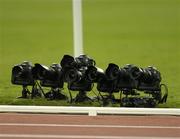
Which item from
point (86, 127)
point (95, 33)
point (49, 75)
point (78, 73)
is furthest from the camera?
point (95, 33)

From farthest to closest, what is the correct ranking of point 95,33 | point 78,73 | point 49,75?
Answer: point 95,33 < point 49,75 < point 78,73

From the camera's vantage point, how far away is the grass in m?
Result: 8.20

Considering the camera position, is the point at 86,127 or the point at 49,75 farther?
the point at 49,75

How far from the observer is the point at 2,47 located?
832 centimetres

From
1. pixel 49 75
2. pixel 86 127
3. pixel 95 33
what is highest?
pixel 95 33

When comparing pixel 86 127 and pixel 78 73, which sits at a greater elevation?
pixel 78 73

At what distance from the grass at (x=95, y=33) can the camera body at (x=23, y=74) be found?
135 centimetres

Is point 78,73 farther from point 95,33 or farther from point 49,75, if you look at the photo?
point 95,33

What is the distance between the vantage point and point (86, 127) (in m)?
5.47

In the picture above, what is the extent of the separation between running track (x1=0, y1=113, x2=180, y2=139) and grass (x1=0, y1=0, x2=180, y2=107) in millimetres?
2170

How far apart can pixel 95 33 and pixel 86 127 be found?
132 inches

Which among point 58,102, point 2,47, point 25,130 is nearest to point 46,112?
point 58,102

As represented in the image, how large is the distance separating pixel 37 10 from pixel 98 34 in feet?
4.05

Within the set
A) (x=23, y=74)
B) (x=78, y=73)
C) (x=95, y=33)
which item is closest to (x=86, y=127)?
(x=78, y=73)
